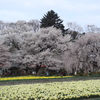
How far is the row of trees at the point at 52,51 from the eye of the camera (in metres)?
28.6

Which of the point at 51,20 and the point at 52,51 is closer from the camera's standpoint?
the point at 52,51

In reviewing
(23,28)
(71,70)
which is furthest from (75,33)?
(71,70)

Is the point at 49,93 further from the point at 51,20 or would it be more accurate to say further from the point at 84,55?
the point at 51,20

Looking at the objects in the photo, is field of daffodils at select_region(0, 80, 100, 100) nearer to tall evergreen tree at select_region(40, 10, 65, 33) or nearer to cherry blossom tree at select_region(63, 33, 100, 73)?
cherry blossom tree at select_region(63, 33, 100, 73)

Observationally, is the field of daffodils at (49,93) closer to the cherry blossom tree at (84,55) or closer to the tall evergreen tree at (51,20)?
the cherry blossom tree at (84,55)

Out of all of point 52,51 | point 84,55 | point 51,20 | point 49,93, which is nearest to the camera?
point 49,93

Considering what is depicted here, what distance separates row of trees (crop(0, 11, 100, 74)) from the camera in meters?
28.6

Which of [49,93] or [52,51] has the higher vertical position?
[52,51]

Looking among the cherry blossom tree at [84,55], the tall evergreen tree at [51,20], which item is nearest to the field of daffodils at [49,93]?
the cherry blossom tree at [84,55]

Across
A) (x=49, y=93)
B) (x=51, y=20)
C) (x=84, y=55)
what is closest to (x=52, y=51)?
(x=84, y=55)

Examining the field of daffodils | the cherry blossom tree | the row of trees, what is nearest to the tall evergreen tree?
the row of trees

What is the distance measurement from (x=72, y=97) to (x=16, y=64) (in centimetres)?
2498

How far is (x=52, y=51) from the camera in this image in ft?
110

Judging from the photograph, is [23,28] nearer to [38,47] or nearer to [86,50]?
[38,47]
